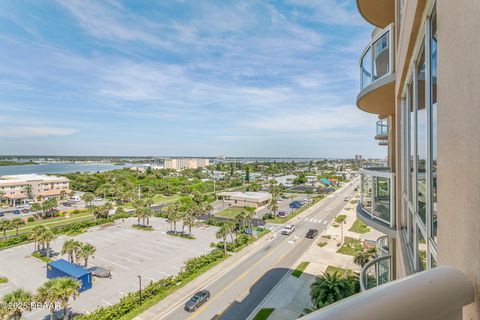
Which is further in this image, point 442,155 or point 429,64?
point 429,64

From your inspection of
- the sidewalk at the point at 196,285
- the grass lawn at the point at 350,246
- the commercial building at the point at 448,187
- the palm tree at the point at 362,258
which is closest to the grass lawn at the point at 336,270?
the palm tree at the point at 362,258

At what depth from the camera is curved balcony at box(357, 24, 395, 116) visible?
22.4 ft

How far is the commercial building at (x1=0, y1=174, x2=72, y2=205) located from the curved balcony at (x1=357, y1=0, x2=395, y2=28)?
68.9m

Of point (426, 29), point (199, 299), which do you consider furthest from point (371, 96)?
point (199, 299)

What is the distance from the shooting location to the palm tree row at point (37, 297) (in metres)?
13.8

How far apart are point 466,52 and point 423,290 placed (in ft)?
3.82

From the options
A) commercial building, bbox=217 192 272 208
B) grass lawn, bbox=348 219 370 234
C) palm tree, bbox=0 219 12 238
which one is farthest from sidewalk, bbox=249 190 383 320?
palm tree, bbox=0 219 12 238

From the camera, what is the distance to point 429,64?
2758mm

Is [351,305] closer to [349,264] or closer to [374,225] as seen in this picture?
[374,225]

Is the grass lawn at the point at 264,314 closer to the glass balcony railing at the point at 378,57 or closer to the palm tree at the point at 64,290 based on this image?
the palm tree at the point at 64,290

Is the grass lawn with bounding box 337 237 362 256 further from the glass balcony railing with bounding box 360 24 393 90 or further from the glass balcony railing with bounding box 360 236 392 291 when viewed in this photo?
the glass balcony railing with bounding box 360 24 393 90

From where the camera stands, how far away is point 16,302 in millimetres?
13867

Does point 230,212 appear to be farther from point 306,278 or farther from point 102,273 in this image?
point 102,273

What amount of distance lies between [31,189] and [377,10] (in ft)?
240
